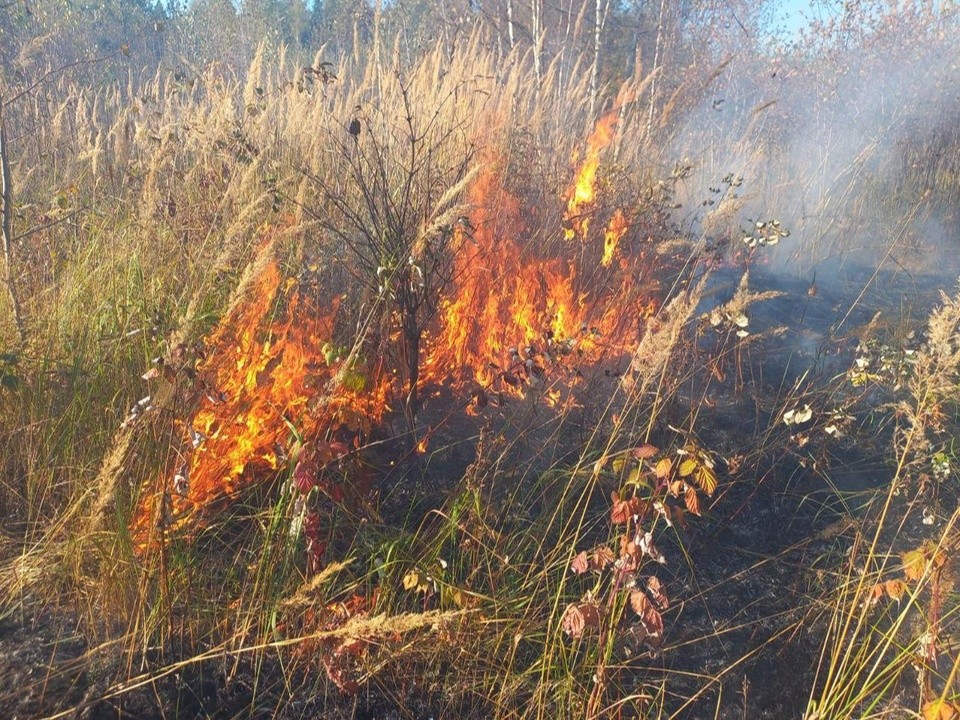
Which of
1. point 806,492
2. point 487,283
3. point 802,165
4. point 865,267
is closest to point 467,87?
point 487,283

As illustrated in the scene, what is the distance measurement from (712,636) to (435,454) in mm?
1100

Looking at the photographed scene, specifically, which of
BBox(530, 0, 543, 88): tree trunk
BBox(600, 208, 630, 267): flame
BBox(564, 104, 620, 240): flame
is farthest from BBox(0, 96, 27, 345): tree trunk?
BBox(530, 0, 543, 88): tree trunk

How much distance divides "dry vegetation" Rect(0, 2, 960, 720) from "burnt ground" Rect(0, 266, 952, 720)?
10 mm

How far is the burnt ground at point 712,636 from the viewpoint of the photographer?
176cm

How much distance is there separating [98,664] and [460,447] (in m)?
1.35

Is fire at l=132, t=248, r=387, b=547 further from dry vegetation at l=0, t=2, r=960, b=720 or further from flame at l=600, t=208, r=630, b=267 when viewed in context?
flame at l=600, t=208, r=630, b=267

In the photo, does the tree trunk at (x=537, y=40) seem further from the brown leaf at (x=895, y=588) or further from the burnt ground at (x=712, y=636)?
the brown leaf at (x=895, y=588)

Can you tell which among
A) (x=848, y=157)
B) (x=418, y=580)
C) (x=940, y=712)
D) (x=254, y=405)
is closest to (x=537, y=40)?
(x=254, y=405)

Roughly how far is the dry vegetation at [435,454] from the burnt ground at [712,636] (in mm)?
10

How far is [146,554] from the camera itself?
180 cm

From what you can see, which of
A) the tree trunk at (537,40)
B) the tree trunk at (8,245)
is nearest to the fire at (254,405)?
the tree trunk at (8,245)

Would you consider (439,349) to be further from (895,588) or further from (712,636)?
(895,588)

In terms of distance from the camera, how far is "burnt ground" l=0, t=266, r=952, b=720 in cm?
176

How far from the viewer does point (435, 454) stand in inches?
107
